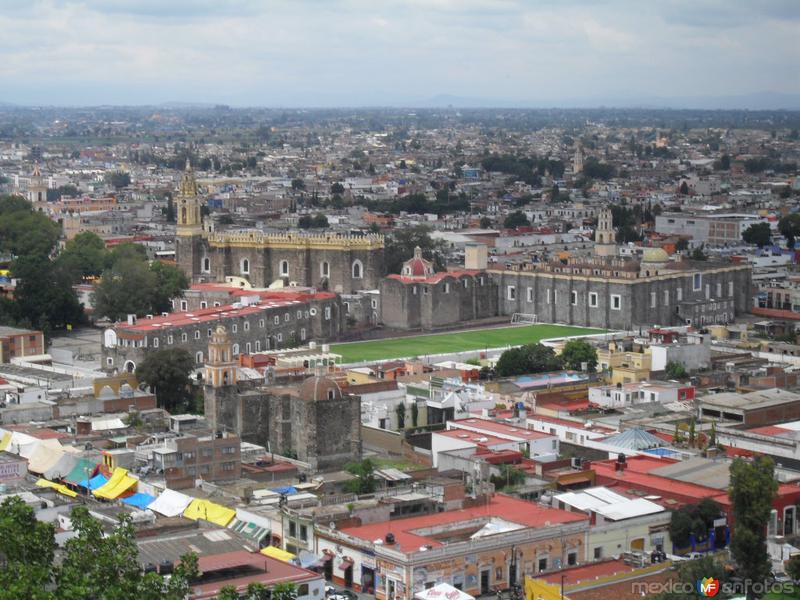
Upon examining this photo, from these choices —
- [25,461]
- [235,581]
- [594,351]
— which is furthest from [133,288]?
[235,581]

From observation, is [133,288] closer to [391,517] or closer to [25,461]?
[25,461]

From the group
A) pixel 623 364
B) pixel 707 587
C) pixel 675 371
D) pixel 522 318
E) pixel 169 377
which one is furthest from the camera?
pixel 522 318

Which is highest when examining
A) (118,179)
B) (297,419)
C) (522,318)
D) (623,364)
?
(297,419)

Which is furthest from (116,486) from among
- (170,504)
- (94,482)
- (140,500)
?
(170,504)

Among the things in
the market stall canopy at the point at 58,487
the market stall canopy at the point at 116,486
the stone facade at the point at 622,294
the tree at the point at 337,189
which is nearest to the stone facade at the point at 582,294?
the stone facade at the point at 622,294

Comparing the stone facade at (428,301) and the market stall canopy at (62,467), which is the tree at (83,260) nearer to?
the stone facade at (428,301)

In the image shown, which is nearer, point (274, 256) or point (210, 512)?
point (210, 512)

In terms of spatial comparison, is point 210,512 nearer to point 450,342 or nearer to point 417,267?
point 450,342
